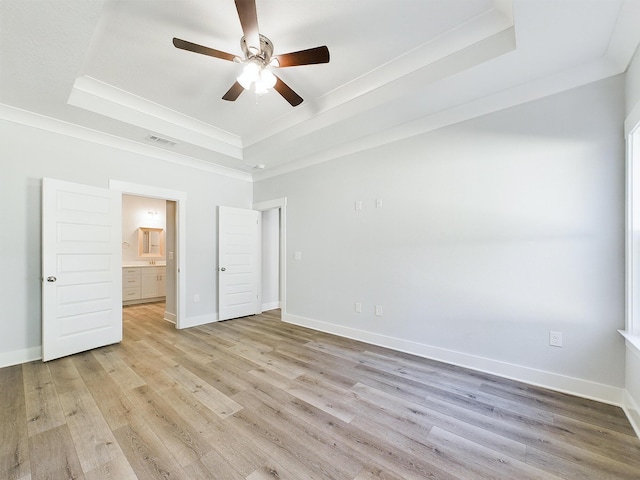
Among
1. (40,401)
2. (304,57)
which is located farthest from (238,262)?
(304,57)

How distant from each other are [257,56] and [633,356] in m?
3.63

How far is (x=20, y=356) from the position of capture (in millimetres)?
2961

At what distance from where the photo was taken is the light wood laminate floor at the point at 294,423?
1564mm

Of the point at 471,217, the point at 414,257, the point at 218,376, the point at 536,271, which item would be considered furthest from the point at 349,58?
the point at 218,376

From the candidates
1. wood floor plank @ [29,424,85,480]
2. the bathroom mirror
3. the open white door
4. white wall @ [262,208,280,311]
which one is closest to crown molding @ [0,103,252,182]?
the open white door

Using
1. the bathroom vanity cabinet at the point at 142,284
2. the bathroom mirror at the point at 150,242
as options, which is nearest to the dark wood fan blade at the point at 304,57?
the bathroom vanity cabinet at the point at 142,284

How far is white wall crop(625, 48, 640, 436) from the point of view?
1.89 m

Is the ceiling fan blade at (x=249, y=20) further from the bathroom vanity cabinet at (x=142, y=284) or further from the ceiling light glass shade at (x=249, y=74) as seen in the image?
the bathroom vanity cabinet at (x=142, y=284)

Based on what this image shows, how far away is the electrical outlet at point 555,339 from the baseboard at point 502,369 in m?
0.26

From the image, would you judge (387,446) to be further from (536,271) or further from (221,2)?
(221,2)

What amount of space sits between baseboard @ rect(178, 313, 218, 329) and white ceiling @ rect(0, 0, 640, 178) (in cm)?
279

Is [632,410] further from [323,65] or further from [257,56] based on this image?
[257,56]

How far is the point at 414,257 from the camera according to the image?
10.8 ft

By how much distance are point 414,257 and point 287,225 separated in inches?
91.0
